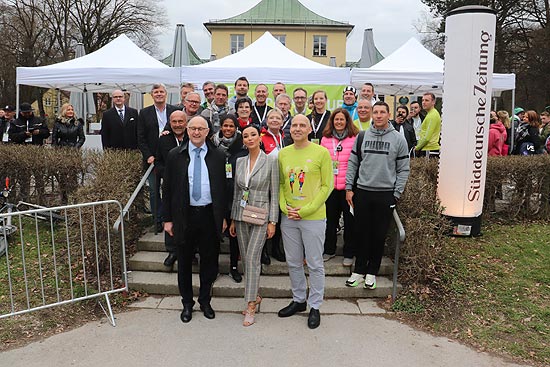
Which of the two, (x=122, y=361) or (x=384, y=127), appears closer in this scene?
(x=122, y=361)

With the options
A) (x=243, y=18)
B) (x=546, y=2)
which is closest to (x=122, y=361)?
(x=546, y=2)

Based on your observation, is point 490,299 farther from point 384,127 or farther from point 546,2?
point 546,2

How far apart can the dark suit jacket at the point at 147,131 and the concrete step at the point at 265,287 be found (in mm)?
1617

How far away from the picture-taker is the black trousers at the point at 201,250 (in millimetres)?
4109

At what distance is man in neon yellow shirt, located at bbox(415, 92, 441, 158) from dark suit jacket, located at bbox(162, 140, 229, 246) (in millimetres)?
4445

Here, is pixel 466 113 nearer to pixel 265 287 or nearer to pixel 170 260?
pixel 265 287

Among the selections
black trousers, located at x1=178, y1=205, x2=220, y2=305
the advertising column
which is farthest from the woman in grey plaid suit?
the advertising column

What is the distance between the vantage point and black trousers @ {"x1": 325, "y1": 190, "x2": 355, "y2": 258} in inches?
198

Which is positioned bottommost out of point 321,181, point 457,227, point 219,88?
point 457,227

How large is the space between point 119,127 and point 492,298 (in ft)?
17.8

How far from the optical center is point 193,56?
2638 cm

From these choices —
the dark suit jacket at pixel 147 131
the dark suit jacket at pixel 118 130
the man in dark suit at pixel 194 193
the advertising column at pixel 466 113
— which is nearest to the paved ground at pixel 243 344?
the man in dark suit at pixel 194 193

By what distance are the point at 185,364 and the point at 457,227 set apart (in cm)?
421

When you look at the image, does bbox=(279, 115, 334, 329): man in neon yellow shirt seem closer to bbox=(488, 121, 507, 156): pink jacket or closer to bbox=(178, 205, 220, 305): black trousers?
bbox=(178, 205, 220, 305): black trousers
